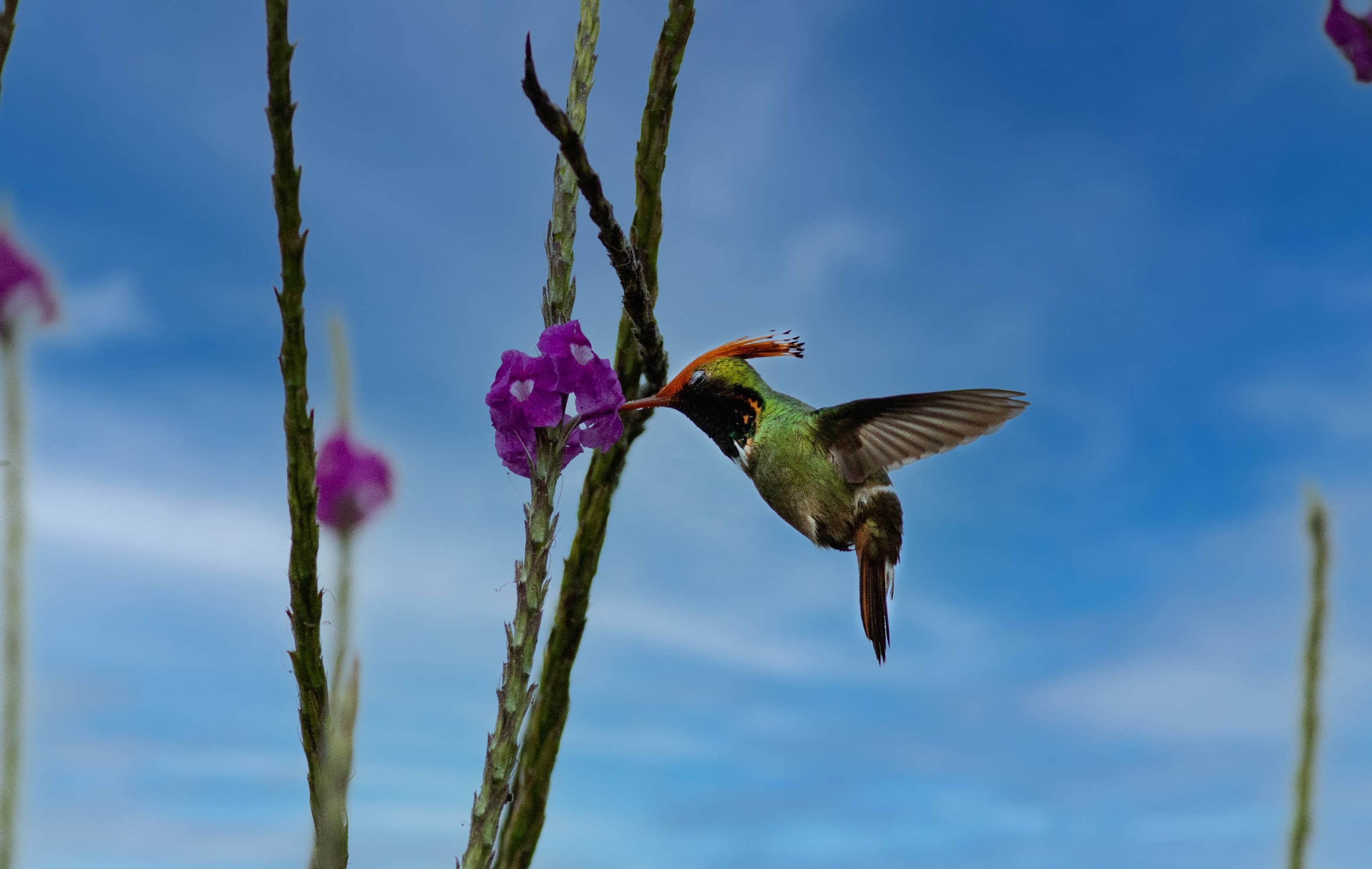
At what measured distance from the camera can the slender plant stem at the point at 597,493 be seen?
A: 82.6 inches

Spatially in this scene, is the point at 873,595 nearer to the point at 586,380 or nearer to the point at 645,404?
the point at 645,404

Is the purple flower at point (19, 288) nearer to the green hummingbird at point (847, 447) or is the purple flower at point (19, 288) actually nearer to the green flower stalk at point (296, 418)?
the green flower stalk at point (296, 418)

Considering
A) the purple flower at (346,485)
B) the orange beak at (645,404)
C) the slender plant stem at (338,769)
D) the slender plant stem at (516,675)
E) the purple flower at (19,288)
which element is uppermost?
the purple flower at (19,288)

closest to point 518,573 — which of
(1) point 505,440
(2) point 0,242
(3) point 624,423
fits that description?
(1) point 505,440

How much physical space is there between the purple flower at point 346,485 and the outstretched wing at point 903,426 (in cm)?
156

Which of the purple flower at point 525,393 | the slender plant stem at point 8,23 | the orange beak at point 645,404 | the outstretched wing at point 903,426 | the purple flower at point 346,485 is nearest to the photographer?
the slender plant stem at point 8,23

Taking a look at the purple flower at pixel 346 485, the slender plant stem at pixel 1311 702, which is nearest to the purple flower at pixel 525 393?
the purple flower at pixel 346 485

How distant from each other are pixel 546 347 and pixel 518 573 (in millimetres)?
472

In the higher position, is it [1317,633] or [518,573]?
[518,573]

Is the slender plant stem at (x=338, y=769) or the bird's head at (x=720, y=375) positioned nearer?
the slender plant stem at (x=338, y=769)

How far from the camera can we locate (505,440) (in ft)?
7.66

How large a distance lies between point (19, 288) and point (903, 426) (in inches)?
99.1

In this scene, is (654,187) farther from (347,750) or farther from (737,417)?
(347,750)

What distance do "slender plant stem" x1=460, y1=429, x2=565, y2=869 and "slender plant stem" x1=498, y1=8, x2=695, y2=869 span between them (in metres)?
0.11
